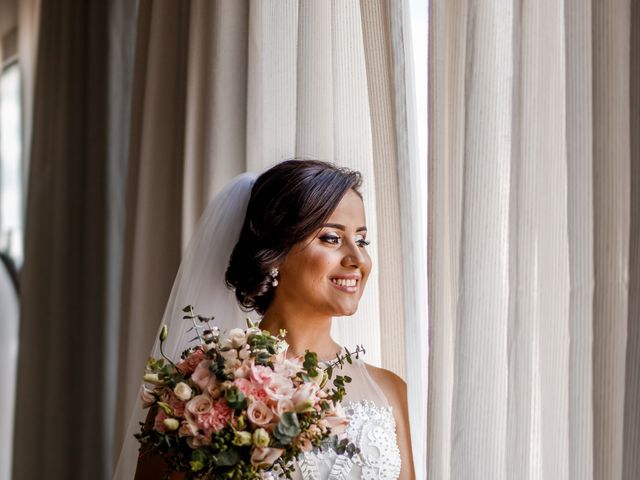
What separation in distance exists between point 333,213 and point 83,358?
7.21 feet

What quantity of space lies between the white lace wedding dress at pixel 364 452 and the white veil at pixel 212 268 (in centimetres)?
43

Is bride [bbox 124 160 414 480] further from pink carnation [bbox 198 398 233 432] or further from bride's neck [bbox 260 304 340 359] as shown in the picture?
pink carnation [bbox 198 398 233 432]

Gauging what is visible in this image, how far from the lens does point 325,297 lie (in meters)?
2.05

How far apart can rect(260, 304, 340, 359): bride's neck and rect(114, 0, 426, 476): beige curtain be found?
0.14m

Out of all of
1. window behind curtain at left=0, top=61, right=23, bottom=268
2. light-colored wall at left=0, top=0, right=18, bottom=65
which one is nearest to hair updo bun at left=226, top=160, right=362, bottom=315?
window behind curtain at left=0, top=61, right=23, bottom=268

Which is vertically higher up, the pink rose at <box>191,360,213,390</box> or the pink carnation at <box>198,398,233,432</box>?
the pink rose at <box>191,360,213,390</box>

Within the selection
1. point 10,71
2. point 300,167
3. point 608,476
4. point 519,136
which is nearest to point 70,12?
point 10,71

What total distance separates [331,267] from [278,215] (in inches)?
7.0

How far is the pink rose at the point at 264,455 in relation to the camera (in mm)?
1720

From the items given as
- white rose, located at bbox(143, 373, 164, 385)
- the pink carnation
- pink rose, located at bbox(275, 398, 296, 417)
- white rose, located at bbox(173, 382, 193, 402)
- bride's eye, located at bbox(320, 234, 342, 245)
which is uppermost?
bride's eye, located at bbox(320, 234, 342, 245)

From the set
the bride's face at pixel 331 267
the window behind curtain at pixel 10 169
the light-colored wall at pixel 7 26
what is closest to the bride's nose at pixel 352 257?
the bride's face at pixel 331 267

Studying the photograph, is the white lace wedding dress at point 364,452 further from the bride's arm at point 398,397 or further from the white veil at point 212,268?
the white veil at point 212,268

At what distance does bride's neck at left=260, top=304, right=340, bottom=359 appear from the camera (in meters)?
2.12

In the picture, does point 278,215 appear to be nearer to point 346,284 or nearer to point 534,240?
point 346,284
